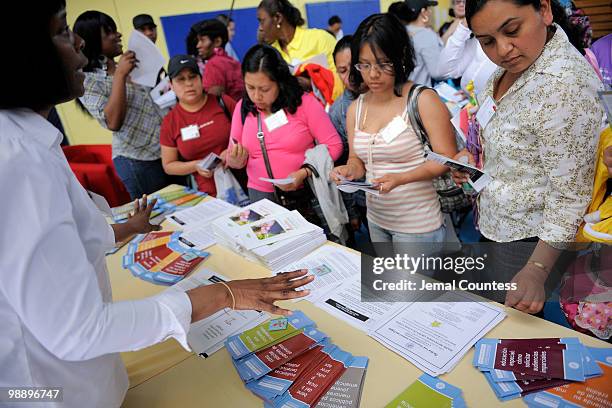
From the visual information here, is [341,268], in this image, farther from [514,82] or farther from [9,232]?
[9,232]

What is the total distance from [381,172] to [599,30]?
601cm

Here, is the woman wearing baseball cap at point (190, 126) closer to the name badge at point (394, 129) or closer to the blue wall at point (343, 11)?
the name badge at point (394, 129)

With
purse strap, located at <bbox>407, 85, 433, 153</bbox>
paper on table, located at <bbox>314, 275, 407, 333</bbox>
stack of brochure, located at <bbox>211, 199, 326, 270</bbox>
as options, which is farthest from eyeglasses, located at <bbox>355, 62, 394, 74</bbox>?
paper on table, located at <bbox>314, 275, 407, 333</bbox>

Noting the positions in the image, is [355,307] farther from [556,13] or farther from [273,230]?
[556,13]

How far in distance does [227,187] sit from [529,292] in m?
1.76

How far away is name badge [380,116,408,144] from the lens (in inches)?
66.6

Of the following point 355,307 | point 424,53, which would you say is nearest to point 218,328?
point 355,307

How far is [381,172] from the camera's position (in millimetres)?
1804

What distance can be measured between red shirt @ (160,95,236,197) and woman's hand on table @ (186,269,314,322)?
1649mm

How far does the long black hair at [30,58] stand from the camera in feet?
2.17

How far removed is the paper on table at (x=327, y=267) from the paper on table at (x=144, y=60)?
1723 mm

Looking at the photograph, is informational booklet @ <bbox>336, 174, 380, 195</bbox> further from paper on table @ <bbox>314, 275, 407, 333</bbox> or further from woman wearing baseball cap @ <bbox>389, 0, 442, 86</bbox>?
woman wearing baseball cap @ <bbox>389, 0, 442, 86</bbox>

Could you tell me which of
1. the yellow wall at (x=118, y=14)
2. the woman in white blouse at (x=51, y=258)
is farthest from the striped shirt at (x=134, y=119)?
the yellow wall at (x=118, y=14)

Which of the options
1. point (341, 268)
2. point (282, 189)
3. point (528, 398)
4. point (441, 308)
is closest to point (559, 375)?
point (528, 398)
